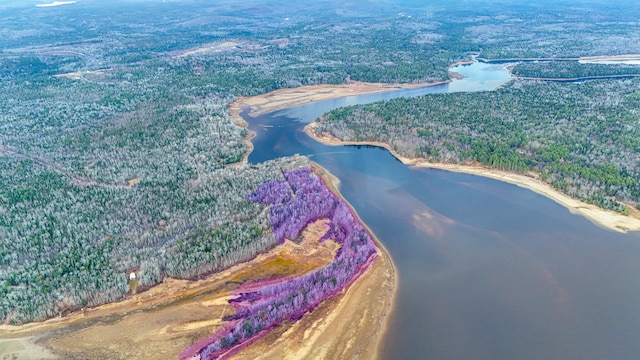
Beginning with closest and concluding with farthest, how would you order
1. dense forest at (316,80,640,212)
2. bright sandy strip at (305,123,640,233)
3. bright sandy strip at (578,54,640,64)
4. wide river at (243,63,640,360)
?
1. wide river at (243,63,640,360)
2. bright sandy strip at (305,123,640,233)
3. dense forest at (316,80,640,212)
4. bright sandy strip at (578,54,640,64)

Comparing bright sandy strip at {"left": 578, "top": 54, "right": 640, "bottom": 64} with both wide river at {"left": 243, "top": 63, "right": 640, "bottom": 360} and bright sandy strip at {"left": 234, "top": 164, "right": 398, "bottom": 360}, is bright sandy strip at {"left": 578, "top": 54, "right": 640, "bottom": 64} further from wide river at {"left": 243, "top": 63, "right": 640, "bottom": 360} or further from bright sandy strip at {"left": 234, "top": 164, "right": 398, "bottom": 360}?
bright sandy strip at {"left": 234, "top": 164, "right": 398, "bottom": 360}

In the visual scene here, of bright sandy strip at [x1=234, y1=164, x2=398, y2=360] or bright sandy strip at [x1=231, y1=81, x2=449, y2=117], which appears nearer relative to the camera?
bright sandy strip at [x1=234, y1=164, x2=398, y2=360]

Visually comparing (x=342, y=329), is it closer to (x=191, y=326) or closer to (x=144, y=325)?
(x=191, y=326)

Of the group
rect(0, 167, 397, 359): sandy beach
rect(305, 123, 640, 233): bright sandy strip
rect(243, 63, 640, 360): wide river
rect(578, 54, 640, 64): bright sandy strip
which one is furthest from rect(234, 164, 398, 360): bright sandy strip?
rect(578, 54, 640, 64): bright sandy strip

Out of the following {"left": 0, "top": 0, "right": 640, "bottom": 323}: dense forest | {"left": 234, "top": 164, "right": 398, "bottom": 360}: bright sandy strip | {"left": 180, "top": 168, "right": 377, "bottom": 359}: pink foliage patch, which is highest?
{"left": 0, "top": 0, "right": 640, "bottom": 323}: dense forest

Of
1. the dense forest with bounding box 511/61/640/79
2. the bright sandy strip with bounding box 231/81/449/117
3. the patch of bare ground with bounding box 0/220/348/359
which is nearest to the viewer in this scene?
the patch of bare ground with bounding box 0/220/348/359

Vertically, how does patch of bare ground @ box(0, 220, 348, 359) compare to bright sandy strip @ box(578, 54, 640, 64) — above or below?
below

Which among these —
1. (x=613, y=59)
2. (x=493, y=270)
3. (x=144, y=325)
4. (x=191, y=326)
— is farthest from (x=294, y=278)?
(x=613, y=59)
